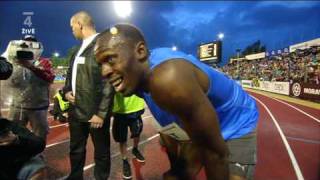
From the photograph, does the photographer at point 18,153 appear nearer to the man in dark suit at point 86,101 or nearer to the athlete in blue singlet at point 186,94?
the athlete in blue singlet at point 186,94

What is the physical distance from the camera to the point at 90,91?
4164 millimetres

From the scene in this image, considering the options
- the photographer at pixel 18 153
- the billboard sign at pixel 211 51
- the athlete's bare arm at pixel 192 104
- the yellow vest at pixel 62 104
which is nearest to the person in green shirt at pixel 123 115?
the yellow vest at pixel 62 104

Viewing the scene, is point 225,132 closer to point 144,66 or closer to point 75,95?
point 144,66

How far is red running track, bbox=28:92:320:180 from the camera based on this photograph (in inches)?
220

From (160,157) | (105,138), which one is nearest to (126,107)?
(105,138)

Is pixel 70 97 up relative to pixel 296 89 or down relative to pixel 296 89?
up

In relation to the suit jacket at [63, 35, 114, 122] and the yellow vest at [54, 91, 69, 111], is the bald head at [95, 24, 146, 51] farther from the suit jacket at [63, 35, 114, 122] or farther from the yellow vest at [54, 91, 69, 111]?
the yellow vest at [54, 91, 69, 111]

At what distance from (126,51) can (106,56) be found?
0.11 m

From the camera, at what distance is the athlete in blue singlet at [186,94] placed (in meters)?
1.75

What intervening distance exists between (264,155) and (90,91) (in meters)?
4.17

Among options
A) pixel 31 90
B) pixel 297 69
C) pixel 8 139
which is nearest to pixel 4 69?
pixel 8 139

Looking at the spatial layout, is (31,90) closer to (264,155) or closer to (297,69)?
(264,155)

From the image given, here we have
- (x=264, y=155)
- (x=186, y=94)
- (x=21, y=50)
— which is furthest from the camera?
(x=264, y=155)

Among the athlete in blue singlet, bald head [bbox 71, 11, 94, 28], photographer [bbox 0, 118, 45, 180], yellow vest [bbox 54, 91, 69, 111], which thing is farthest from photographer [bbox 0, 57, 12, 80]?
yellow vest [bbox 54, 91, 69, 111]
